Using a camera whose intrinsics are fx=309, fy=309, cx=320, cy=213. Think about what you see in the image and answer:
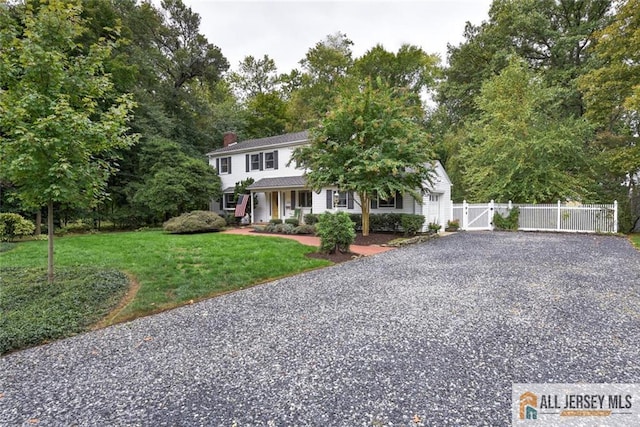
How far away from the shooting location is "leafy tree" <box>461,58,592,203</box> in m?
15.8

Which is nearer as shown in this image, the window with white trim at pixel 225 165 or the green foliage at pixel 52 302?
the green foliage at pixel 52 302

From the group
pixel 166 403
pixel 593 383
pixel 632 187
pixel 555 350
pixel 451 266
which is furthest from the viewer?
pixel 632 187

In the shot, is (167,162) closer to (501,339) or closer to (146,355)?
(146,355)

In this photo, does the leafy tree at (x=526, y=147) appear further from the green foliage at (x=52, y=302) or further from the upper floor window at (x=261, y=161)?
the green foliage at (x=52, y=302)

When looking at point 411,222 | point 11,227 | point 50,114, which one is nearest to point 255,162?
point 411,222

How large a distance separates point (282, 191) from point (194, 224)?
18.5 ft

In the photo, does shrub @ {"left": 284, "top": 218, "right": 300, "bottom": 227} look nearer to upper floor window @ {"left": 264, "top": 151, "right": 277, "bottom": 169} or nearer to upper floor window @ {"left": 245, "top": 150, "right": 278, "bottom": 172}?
upper floor window @ {"left": 245, "top": 150, "right": 278, "bottom": 172}

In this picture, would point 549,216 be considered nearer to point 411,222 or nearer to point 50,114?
point 411,222

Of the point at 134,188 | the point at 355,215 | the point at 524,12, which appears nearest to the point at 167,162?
the point at 134,188

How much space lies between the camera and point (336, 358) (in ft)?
11.3

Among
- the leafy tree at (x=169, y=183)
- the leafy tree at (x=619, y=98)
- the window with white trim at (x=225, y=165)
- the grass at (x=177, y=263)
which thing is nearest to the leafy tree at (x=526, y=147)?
the leafy tree at (x=619, y=98)

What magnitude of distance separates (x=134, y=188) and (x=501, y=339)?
64.7 ft

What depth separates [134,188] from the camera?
18.2 metres

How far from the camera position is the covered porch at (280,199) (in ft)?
58.0
